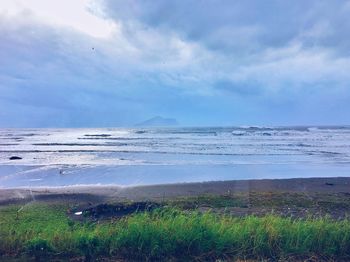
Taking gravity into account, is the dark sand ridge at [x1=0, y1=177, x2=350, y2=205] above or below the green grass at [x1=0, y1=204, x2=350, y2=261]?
below

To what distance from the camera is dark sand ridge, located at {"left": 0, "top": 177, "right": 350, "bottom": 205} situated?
12.0m

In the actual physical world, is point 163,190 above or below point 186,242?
below

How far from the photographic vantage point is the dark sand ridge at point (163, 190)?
12047mm

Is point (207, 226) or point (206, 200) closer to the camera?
point (207, 226)

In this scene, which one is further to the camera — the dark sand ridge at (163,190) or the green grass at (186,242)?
the dark sand ridge at (163,190)

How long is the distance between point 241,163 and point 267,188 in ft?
31.0

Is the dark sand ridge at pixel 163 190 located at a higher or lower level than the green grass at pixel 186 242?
lower

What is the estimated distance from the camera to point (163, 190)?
13.9 m

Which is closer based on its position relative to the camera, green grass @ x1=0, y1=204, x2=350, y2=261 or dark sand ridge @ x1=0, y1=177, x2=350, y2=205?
green grass @ x1=0, y1=204, x2=350, y2=261

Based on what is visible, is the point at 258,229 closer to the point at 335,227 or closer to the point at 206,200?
the point at 335,227

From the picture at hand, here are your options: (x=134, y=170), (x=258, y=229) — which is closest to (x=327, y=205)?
(x=258, y=229)

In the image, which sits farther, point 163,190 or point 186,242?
point 163,190

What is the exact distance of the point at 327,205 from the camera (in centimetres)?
1054

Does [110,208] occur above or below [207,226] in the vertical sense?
below
